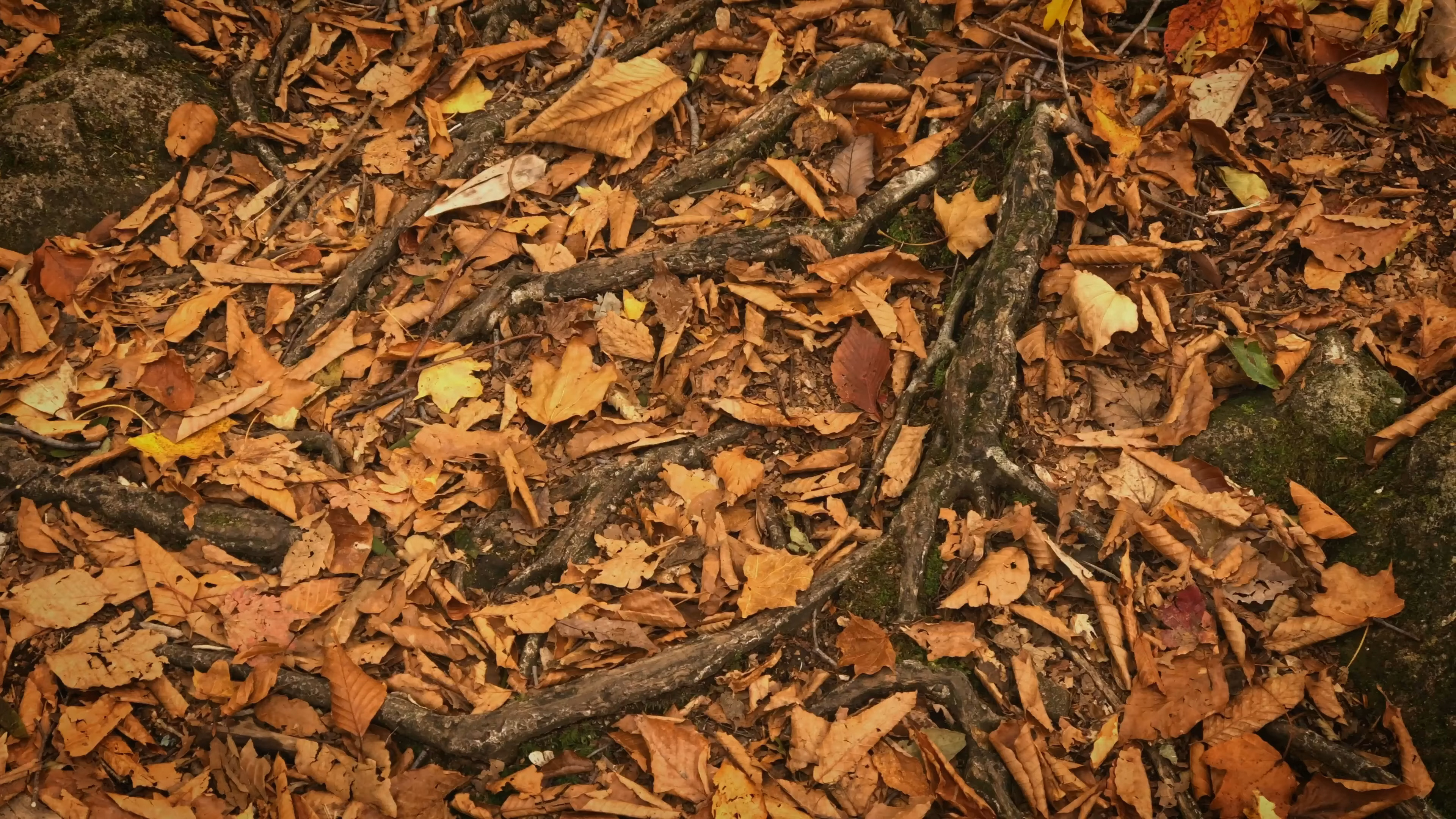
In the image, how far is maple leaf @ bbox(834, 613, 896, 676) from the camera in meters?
2.76

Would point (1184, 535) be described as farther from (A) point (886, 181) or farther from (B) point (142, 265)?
(B) point (142, 265)

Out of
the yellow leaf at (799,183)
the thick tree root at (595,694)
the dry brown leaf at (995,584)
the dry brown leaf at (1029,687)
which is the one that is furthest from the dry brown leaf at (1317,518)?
the yellow leaf at (799,183)

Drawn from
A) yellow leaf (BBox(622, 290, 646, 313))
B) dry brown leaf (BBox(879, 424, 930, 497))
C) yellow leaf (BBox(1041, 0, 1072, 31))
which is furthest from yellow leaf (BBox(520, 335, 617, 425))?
yellow leaf (BBox(1041, 0, 1072, 31))

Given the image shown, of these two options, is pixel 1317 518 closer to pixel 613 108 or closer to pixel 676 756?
pixel 676 756

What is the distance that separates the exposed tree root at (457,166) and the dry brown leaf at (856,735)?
2.73 metres

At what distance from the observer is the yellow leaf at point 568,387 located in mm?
3395

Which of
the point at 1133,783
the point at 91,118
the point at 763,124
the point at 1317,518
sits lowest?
the point at 1133,783

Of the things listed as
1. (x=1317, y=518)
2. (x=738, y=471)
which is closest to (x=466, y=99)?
(x=738, y=471)

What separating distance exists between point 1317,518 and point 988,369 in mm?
1100

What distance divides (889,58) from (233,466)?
3344mm

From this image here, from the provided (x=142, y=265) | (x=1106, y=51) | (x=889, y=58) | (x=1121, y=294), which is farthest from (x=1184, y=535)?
(x=142, y=265)

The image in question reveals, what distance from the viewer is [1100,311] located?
9.60 feet

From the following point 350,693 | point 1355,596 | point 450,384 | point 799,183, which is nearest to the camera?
point 1355,596

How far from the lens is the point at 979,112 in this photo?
3.61 metres
